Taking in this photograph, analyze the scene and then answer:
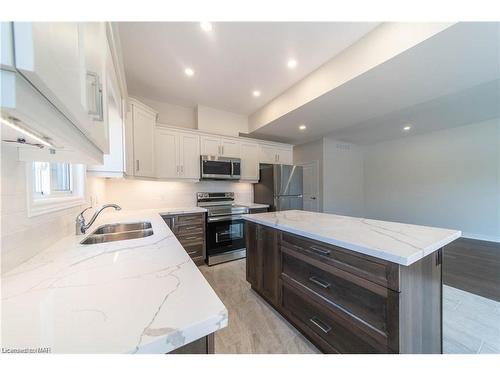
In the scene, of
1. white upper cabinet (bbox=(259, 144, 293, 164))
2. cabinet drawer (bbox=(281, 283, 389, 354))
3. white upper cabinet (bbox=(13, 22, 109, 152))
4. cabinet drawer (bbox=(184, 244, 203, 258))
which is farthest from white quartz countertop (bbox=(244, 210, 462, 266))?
white upper cabinet (bbox=(259, 144, 293, 164))

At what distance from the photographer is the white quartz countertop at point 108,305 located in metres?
0.44

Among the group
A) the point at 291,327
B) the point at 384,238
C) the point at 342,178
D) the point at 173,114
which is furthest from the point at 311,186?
the point at 384,238

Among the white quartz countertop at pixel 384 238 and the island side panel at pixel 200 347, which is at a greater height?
the white quartz countertop at pixel 384 238

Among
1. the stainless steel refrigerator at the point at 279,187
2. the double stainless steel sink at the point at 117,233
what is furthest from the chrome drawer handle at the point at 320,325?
the stainless steel refrigerator at the point at 279,187

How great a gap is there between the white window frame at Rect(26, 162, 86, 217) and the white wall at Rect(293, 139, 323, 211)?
464 centimetres

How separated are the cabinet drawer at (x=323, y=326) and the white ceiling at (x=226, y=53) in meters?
2.48

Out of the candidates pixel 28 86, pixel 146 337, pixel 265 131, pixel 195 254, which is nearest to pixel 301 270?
pixel 146 337

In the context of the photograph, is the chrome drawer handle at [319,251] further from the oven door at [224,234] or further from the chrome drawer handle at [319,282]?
the oven door at [224,234]

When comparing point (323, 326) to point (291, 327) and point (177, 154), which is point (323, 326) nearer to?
point (291, 327)

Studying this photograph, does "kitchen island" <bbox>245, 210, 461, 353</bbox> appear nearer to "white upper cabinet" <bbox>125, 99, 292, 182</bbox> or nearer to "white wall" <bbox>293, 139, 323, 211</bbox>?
"white upper cabinet" <bbox>125, 99, 292, 182</bbox>

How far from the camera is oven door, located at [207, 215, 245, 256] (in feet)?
9.55

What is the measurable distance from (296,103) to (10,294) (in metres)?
3.15
